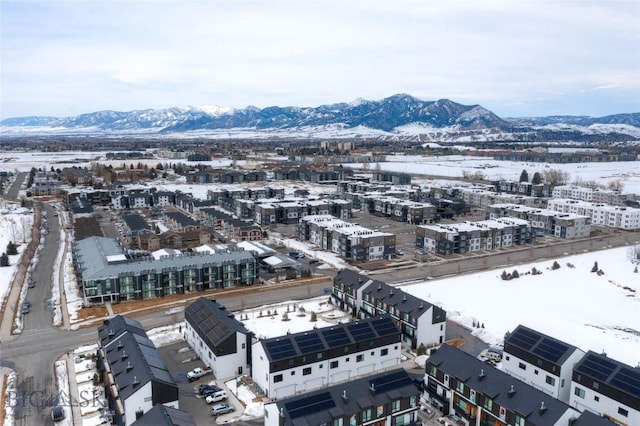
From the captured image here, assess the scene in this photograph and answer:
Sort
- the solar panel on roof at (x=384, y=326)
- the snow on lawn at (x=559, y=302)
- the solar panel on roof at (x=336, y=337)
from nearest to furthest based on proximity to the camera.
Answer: the solar panel on roof at (x=336, y=337), the solar panel on roof at (x=384, y=326), the snow on lawn at (x=559, y=302)

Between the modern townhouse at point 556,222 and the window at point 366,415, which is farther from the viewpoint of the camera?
the modern townhouse at point 556,222

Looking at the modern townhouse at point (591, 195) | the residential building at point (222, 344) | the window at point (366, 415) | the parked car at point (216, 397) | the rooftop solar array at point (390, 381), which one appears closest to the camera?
the window at point (366, 415)

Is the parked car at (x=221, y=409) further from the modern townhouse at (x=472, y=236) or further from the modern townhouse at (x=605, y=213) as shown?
the modern townhouse at (x=605, y=213)

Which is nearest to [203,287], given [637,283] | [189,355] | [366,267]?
[189,355]

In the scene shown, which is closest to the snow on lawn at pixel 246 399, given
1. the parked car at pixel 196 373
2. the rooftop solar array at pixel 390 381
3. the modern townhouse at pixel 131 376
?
the parked car at pixel 196 373

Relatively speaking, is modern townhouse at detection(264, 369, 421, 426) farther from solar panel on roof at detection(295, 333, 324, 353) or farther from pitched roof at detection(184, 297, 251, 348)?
pitched roof at detection(184, 297, 251, 348)

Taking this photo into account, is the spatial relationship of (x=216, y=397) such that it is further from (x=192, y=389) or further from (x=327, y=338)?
(x=327, y=338)

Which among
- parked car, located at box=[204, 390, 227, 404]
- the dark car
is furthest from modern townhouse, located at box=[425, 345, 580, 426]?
the dark car

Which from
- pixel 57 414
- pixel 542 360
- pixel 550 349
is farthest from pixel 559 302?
pixel 57 414
